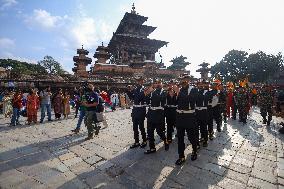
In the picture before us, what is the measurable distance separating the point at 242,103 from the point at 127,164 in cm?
814

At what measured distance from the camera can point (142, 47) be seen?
124 ft

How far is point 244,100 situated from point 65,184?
970 centimetres

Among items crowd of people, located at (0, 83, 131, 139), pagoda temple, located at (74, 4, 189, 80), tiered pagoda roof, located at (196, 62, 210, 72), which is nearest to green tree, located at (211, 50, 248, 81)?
tiered pagoda roof, located at (196, 62, 210, 72)

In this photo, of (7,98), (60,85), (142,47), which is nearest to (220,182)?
(7,98)

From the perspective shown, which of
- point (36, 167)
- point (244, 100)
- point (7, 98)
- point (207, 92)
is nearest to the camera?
point (36, 167)

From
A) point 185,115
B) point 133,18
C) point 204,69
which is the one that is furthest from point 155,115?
point 133,18

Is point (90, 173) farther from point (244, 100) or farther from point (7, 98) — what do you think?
point (7, 98)

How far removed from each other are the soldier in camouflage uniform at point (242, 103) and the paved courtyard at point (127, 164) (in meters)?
3.45

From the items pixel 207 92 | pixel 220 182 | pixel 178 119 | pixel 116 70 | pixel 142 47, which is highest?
pixel 142 47

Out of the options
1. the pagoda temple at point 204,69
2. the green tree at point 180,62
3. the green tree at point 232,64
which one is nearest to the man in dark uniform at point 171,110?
the pagoda temple at point 204,69

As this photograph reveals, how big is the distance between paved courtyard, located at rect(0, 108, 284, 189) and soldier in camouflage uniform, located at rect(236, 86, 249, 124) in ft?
11.3

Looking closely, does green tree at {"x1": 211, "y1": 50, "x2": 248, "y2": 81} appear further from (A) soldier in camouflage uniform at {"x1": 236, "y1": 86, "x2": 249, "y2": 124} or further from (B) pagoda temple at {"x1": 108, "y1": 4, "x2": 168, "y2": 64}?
(A) soldier in camouflage uniform at {"x1": 236, "y1": 86, "x2": 249, "y2": 124}

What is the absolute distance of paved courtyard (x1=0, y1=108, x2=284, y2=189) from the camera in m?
4.34

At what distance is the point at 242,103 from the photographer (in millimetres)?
11336
